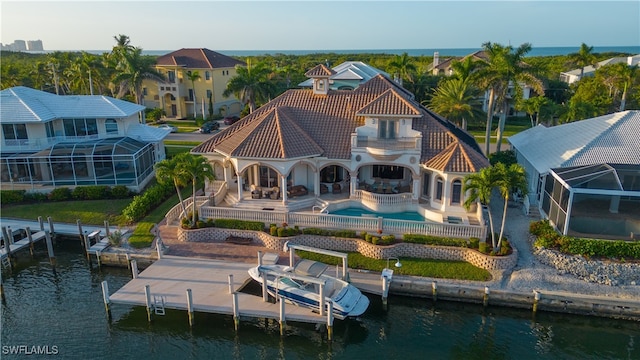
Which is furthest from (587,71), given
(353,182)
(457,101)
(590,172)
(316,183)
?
(316,183)

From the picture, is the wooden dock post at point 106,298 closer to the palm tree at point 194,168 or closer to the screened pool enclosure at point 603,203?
the palm tree at point 194,168

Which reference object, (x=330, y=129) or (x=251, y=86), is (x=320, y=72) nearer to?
(x=330, y=129)

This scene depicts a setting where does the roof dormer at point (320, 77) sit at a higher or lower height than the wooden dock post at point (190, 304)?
higher

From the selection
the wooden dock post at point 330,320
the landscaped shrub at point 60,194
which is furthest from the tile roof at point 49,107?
the wooden dock post at point 330,320

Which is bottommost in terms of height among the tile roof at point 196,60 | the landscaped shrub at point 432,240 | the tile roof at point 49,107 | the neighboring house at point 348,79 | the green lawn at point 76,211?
the green lawn at point 76,211

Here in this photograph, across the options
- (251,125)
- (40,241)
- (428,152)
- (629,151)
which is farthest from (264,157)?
(629,151)
